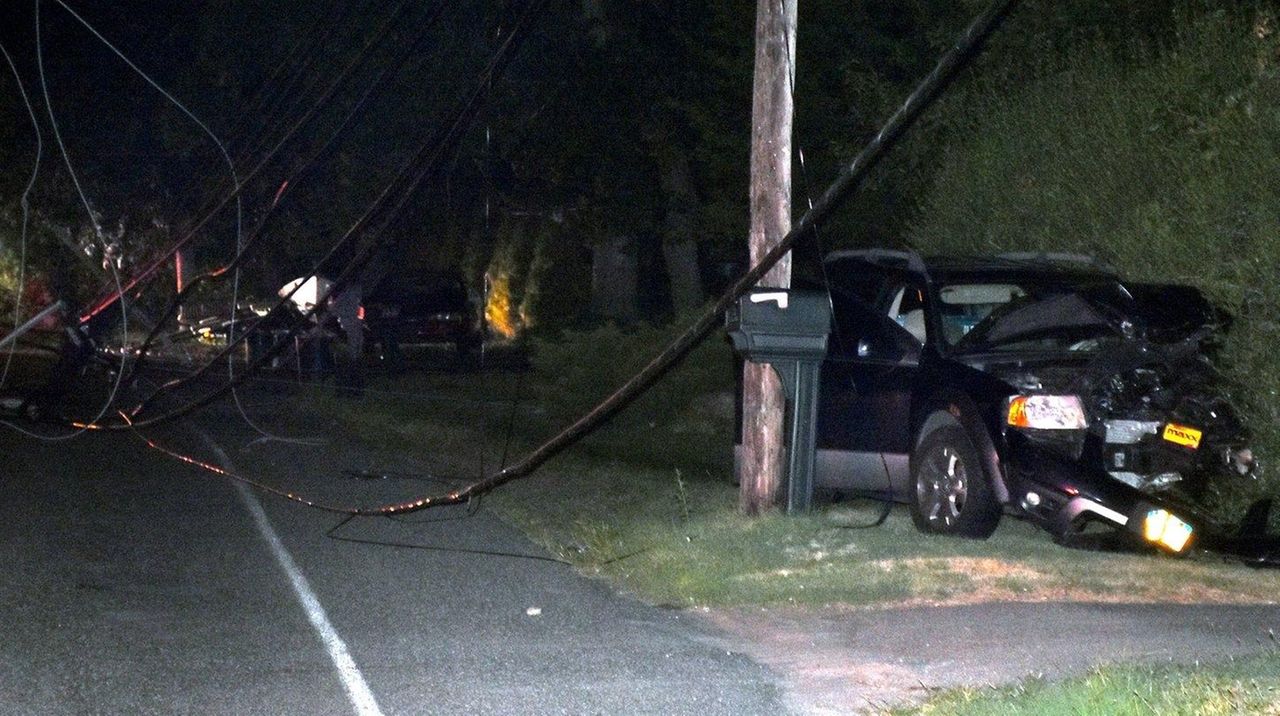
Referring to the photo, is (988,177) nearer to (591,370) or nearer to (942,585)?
(942,585)

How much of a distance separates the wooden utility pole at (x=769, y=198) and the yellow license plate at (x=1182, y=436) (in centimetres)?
271

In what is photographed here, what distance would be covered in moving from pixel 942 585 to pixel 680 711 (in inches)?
108

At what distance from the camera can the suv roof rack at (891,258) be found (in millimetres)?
11117

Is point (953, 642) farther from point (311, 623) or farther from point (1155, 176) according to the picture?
point (1155, 176)

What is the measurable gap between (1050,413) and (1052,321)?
40.0 inches

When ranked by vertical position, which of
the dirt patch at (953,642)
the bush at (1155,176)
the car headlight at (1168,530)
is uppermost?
the bush at (1155,176)

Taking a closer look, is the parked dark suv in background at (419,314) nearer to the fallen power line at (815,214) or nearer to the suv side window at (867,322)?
the fallen power line at (815,214)

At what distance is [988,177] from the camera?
13.1 metres

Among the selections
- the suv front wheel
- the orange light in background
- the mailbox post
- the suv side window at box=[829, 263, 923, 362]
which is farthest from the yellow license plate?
the orange light in background

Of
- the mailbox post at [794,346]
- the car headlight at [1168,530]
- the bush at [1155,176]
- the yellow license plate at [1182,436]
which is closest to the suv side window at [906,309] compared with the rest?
the mailbox post at [794,346]

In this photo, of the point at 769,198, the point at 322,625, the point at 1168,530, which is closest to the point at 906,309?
the point at 769,198

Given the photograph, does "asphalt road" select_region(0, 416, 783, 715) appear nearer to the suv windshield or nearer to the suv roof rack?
the suv windshield

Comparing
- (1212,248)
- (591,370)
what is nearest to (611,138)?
(591,370)

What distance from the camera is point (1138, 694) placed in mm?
6242
